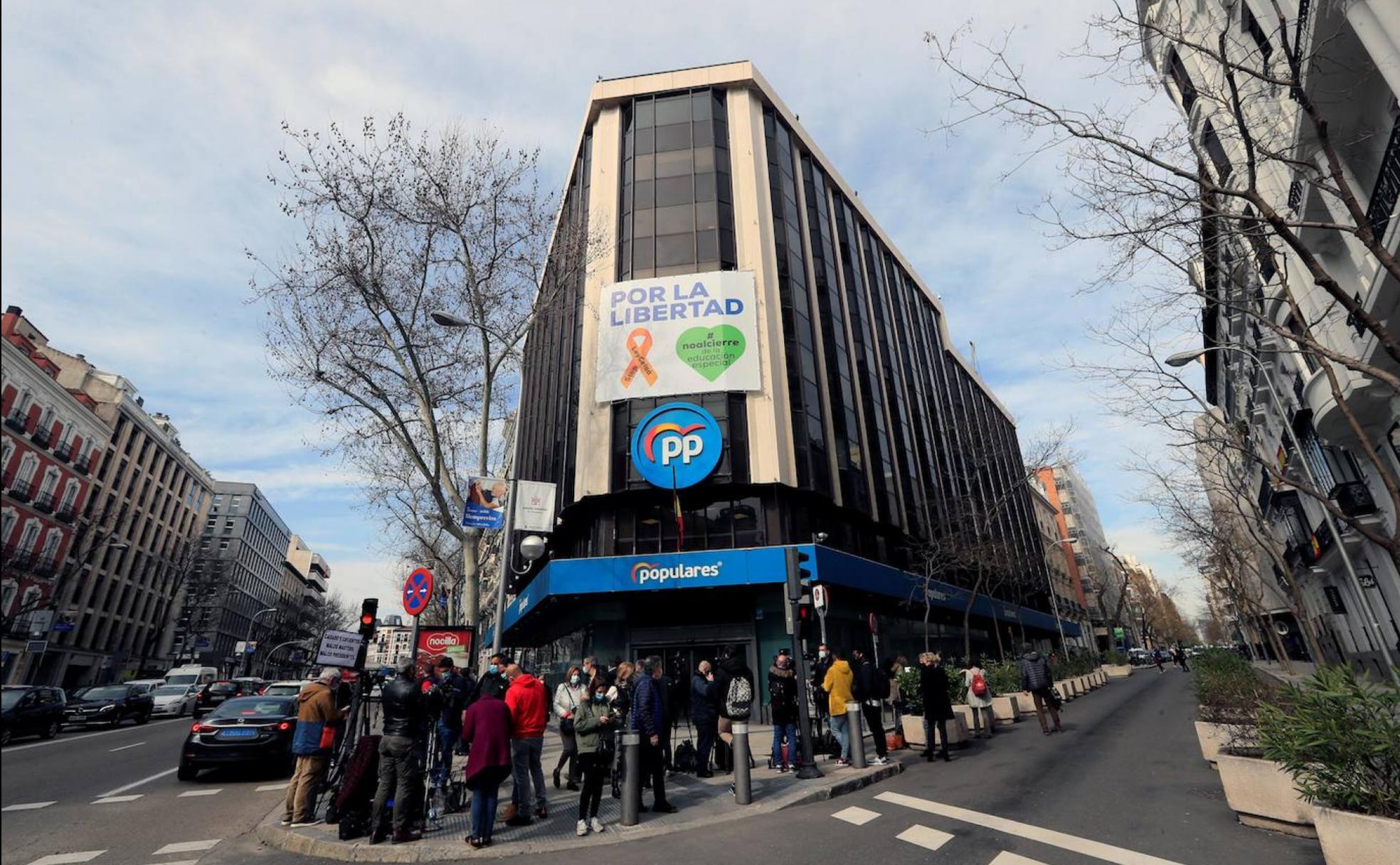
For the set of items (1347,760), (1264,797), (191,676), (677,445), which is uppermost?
(677,445)

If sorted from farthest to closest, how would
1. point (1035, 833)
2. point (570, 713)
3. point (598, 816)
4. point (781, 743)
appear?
point (781, 743) < point (570, 713) < point (598, 816) < point (1035, 833)

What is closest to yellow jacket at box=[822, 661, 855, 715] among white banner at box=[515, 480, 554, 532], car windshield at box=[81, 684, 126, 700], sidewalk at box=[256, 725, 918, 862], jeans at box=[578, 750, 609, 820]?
sidewalk at box=[256, 725, 918, 862]

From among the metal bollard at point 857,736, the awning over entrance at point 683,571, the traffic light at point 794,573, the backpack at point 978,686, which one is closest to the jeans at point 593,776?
the traffic light at point 794,573

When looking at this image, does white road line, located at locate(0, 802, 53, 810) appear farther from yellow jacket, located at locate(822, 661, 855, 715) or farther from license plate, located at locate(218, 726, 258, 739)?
yellow jacket, located at locate(822, 661, 855, 715)

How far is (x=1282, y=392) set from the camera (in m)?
27.6

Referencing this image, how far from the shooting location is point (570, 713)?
9859 millimetres

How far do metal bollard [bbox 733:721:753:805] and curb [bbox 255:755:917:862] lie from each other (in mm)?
178

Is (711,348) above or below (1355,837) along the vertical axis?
above

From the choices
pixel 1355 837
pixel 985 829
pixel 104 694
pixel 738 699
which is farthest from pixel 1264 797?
pixel 104 694

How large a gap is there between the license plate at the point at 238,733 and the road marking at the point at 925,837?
1168 cm

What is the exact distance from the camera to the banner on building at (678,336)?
950 inches

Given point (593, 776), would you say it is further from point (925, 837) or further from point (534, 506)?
point (534, 506)

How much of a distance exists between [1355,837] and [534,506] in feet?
39.7

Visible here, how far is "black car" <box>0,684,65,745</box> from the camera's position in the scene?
58.6 ft
